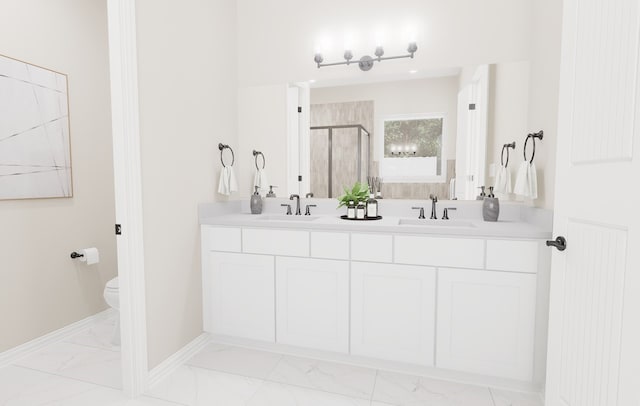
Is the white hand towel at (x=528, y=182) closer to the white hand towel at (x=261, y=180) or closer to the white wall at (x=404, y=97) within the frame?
the white wall at (x=404, y=97)

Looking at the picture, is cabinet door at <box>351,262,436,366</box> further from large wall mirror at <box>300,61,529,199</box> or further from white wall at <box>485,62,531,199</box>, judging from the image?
white wall at <box>485,62,531,199</box>

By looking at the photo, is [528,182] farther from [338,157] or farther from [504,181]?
[338,157]

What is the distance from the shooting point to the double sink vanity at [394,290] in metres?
1.63

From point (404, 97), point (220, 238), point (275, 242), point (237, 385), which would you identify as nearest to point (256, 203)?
point (220, 238)

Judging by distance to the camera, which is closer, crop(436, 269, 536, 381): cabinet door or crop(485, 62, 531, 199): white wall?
crop(436, 269, 536, 381): cabinet door

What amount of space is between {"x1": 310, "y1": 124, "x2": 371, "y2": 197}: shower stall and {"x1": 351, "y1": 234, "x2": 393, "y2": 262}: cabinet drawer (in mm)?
673

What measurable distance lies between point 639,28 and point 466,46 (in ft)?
4.38

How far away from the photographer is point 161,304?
1.84m

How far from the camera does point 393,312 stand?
181 cm

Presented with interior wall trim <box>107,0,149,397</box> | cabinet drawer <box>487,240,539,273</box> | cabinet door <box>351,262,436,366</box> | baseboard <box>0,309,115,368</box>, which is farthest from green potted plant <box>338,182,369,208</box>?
baseboard <box>0,309,115,368</box>

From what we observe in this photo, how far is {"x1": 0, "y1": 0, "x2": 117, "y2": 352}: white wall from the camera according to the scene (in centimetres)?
197

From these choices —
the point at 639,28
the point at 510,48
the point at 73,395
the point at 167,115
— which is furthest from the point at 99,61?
the point at 639,28

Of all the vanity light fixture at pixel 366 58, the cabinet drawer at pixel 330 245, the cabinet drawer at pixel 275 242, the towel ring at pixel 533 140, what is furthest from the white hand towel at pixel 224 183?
the towel ring at pixel 533 140

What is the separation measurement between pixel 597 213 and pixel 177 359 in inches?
85.2
